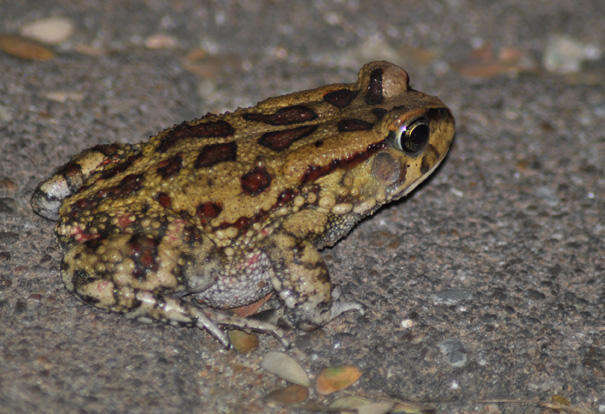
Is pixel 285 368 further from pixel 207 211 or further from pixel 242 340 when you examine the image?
pixel 207 211

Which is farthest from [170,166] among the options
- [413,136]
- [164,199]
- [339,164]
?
[413,136]

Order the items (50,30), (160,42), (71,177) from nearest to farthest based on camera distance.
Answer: (71,177) → (50,30) → (160,42)

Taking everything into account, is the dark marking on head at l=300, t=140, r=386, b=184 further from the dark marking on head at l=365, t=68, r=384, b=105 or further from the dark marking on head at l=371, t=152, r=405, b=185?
the dark marking on head at l=365, t=68, r=384, b=105

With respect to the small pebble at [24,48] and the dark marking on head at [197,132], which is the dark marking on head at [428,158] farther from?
the small pebble at [24,48]

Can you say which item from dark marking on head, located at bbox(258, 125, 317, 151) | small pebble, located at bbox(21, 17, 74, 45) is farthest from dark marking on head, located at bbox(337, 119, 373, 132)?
small pebble, located at bbox(21, 17, 74, 45)

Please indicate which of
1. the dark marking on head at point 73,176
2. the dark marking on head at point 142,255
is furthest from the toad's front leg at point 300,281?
the dark marking on head at point 73,176

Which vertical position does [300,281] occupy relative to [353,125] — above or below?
below
